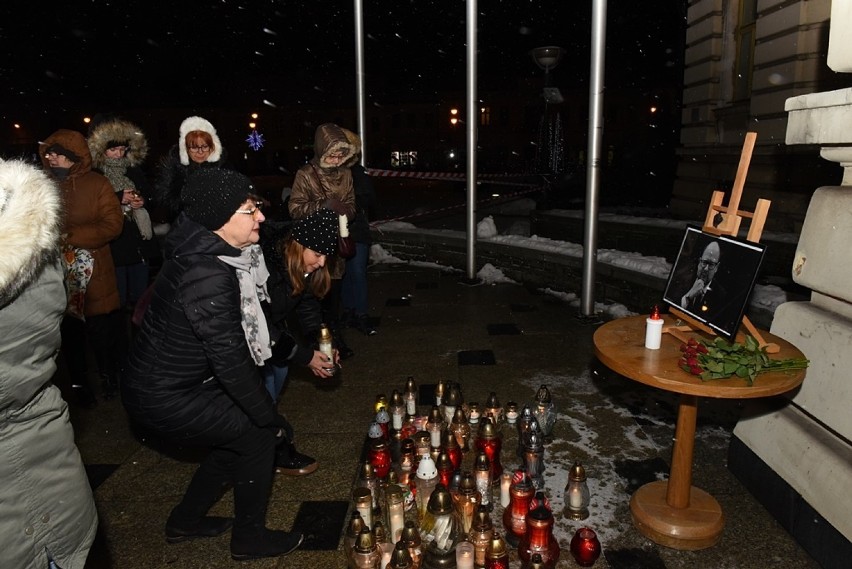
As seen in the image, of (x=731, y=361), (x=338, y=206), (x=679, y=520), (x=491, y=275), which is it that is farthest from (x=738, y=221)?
(x=491, y=275)

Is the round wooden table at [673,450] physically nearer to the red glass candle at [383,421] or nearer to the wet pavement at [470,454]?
the wet pavement at [470,454]

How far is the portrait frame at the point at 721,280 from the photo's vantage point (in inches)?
115

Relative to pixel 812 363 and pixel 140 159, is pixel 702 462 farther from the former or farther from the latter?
pixel 140 159

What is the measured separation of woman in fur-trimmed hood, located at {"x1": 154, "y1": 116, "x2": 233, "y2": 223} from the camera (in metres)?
5.34

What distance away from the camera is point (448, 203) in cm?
2309

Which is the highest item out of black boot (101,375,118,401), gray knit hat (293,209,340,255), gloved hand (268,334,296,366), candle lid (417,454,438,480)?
gray knit hat (293,209,340,255)

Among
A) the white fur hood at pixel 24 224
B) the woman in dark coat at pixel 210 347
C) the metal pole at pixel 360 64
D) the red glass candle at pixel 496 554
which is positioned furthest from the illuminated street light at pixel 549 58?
the white fur hood at pixel 24 224

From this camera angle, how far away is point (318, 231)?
3422 mm

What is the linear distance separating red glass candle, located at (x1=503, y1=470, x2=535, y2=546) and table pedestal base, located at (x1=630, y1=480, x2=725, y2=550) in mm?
676

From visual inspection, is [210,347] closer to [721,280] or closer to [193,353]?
[193,353]

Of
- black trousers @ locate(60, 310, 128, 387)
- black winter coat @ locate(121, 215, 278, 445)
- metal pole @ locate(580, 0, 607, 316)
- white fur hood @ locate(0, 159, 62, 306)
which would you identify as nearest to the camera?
white fur hood @ locate(0, 159, 62, 306)

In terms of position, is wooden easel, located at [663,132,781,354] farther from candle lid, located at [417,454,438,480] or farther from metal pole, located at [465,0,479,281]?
metal pole, located at [465,0,479,281]

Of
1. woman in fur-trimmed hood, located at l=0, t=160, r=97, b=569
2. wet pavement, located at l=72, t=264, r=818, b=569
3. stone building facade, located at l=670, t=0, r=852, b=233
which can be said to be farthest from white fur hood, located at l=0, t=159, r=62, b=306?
stone building facade, located at l=670, t=0, r=852, b=233

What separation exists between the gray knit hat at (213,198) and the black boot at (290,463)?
175 cm
